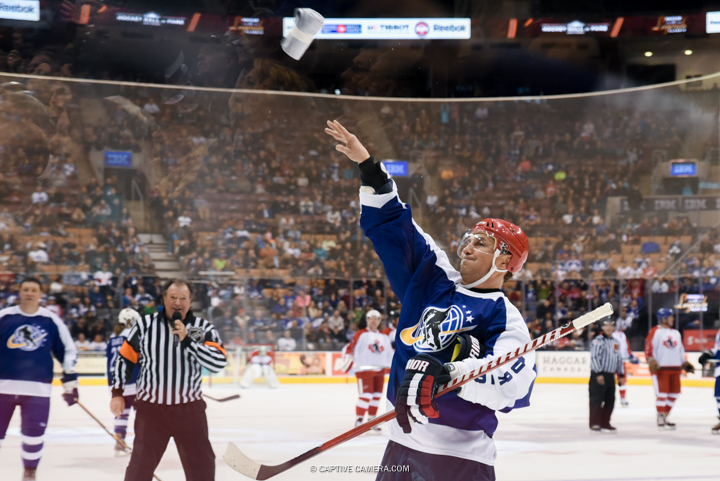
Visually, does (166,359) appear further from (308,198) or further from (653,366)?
(308,198)

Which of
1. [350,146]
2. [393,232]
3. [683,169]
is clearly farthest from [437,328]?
[683,169]

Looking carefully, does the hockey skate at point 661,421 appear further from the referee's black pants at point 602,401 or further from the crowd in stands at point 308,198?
the crowd in stands at point 308,198

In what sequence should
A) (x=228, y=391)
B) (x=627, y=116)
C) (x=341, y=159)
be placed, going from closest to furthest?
(x=228, y=391) < (x=341, y=159) < (x=627, y=116)

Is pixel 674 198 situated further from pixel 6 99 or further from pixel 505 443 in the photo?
pixel 6 99

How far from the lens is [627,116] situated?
1683cm

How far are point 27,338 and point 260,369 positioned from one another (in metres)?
7.55

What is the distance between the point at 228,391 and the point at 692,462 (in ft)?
23.0

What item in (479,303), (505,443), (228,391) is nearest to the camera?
(479,303)

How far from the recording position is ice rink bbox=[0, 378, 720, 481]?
5133 millimetres

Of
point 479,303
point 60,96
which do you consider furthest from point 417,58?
point 479,303

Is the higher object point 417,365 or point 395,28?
point 395,28

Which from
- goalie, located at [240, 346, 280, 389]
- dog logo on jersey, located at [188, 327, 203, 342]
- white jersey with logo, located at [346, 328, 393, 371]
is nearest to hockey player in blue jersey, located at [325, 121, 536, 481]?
dog logo on jersey, located at [188, 327, 203, 342]

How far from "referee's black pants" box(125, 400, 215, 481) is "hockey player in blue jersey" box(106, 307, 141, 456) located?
2.03 m

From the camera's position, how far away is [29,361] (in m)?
4.30
